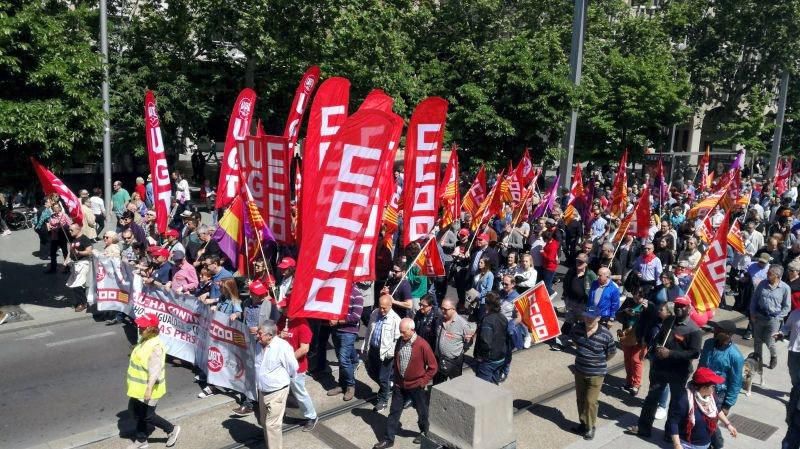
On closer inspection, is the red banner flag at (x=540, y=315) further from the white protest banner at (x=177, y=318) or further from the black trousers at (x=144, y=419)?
the black trousers at (x=144, y=419)

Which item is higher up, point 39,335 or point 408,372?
point 408,372

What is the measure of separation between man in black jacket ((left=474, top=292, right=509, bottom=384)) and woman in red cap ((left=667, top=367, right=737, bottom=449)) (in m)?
1.94

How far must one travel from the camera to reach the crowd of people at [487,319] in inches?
279

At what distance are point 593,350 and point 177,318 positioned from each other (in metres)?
5.56

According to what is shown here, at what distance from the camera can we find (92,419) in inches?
317

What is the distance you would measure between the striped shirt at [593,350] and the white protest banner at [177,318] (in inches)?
188

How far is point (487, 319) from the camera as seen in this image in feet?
25.7

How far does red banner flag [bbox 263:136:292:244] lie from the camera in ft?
33.0

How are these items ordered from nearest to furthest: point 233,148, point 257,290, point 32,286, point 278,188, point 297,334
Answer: point 297,334 → point 257,290 → point 278,188 → point 233,148 → point 32,286

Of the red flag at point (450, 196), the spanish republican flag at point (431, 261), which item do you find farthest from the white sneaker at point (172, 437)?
the red flag at point (450, 196)

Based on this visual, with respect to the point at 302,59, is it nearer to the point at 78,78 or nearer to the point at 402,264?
the point at 78,78

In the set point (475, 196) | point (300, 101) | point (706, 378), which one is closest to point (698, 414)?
point (706, 378)

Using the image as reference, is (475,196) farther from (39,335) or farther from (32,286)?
(32,286)

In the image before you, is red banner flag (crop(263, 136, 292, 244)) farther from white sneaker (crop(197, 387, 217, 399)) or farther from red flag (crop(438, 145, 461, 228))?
red flag (crop(438, 145, 461, 228))
